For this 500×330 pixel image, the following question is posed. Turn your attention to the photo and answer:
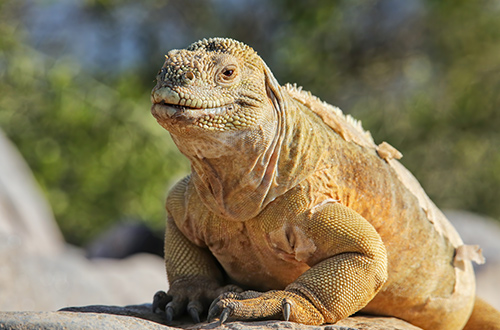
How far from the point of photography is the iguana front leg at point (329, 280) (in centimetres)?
346

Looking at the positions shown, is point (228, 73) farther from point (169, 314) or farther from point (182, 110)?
point (169, 314)

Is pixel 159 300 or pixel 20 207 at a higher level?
pixel 20 207

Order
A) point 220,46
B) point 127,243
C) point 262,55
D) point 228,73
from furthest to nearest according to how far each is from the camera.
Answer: point 262,55 → point 127,243 → point 220,46 → point 228,73

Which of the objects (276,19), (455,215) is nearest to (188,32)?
(276,19)

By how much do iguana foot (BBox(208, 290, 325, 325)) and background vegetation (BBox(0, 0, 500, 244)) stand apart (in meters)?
12.1

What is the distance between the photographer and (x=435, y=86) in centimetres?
1828

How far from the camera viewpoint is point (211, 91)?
3.42m

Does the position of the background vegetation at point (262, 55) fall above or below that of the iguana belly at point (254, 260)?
above

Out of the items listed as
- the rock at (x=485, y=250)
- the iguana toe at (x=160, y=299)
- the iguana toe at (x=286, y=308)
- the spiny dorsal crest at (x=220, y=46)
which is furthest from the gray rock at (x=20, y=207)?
the iguana toe at (x=286, y=308)

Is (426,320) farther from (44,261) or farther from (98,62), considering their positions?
(98,62)

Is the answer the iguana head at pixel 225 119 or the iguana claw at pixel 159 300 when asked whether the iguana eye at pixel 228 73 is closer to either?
the iguana head at pixel 225 119

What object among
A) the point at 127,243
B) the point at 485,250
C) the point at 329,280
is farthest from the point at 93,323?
the point at 127,243

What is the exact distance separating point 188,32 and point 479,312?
15394 millimetres

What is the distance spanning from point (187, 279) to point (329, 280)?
1.11 meters
